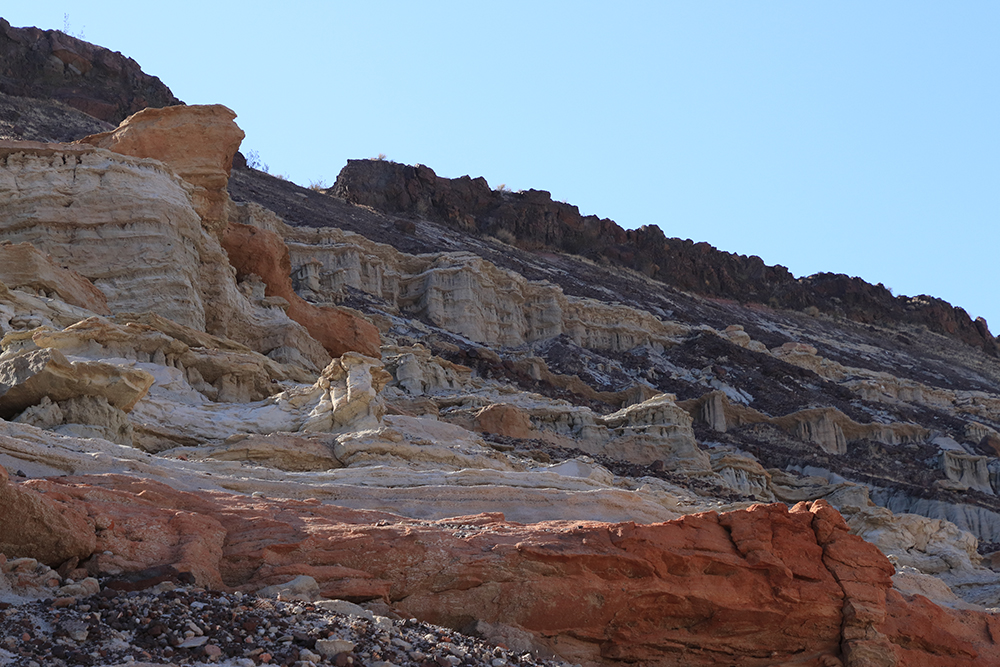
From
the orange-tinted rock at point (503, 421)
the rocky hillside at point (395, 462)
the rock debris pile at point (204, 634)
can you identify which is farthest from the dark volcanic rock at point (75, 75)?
the rock debris pile at point (204, 634)

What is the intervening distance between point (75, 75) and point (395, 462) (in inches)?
2174

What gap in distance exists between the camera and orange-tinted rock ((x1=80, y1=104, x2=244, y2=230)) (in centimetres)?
2770

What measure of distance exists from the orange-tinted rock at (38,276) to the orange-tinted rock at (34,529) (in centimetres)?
1288

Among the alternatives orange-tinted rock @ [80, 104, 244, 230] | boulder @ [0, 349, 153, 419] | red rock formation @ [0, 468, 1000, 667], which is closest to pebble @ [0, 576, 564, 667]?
red rock formation @ [0, 468, 1000, 667]

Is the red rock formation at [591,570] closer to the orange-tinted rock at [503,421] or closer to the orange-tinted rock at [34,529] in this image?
the orange-tinted rock at [34,529]

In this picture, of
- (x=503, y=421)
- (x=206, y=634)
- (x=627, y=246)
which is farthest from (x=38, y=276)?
(x=627, y=246)

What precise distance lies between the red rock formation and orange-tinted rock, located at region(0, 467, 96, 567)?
0.33 feet

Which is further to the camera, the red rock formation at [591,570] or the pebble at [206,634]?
the red rock formation at [591,570]

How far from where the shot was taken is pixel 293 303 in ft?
93.8

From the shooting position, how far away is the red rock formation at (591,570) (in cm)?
899

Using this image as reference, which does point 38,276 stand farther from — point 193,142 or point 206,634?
point 206,634

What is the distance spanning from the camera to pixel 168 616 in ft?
Answer: 23.3

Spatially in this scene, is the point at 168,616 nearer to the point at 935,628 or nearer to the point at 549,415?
the point at 935,628

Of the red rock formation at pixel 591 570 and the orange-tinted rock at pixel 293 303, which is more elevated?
the orange-tinted rock at pixel 293 303
